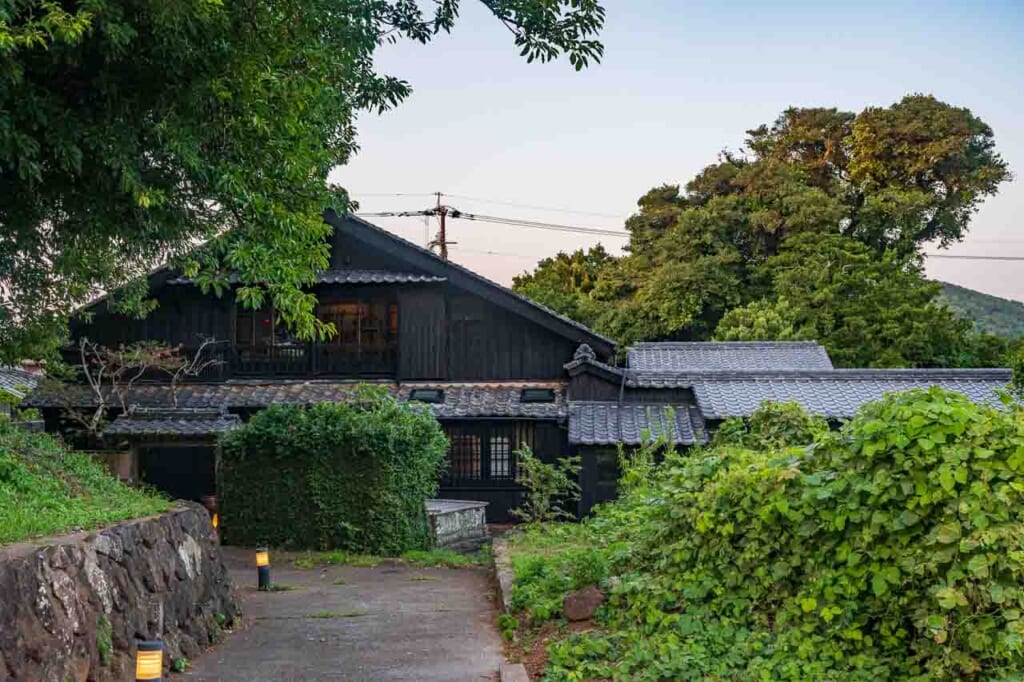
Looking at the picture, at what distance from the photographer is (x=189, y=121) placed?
846 cm

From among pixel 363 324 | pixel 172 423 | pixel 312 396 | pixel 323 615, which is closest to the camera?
A: pixel 323 615

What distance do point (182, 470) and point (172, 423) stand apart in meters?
3.03

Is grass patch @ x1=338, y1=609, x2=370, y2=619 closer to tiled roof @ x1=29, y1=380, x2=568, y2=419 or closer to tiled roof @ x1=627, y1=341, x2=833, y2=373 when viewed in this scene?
tiled roof @ x1=29, y1=380, x2=568, y2=419

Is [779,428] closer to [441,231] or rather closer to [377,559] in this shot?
[377,559]

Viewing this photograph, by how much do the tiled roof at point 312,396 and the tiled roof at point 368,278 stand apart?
2.62 m

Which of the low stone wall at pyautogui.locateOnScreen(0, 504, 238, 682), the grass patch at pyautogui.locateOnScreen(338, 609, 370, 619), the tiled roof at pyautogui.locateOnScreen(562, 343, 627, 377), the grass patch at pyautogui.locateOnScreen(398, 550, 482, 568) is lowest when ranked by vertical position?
the grass patch at pyautogui.locateOnScreen(398, 550, 482, 568)

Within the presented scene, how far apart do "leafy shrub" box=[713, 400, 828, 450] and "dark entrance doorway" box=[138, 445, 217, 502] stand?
15090mm

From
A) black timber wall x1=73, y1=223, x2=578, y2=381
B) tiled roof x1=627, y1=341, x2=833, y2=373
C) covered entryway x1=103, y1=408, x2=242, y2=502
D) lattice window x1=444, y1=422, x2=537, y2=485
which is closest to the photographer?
covered entryway x1=103, y1=408, x2=242, y2=502

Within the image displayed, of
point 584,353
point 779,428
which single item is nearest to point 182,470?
point 584,353

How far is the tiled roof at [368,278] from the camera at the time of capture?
24.2m

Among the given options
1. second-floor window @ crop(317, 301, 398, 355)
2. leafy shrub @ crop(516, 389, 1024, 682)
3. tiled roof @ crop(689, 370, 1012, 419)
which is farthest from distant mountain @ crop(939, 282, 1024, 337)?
leafy shrub @ crop(516, 389, 1024, 682)

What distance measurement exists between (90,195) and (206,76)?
2.00 meters

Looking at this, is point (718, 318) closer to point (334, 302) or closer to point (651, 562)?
point (334, 302)

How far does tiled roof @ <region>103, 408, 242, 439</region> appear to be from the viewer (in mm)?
21438
